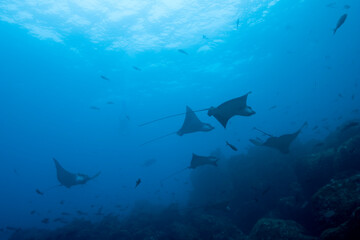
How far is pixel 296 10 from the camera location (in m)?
23.5

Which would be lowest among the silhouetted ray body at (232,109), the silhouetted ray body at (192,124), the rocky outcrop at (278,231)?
the rocky outcrop at (278,231)

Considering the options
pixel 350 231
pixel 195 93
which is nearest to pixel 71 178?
pixel 350 231

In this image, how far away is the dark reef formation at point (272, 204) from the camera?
5.20 meters

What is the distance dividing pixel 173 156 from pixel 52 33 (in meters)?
123

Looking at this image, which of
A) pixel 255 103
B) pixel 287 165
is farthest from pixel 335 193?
pixel 255 103

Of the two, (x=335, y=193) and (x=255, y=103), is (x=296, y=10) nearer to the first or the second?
(x=335, y=193)

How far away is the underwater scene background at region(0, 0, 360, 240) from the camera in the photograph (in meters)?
8.09

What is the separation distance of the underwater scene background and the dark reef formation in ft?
0.16

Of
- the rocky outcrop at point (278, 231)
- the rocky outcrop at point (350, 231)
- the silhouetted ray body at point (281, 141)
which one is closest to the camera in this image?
the rocky outcrop at point (350, 231)

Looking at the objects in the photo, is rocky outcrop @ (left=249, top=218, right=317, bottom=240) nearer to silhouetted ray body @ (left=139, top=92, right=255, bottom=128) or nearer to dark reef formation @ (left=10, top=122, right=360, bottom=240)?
dark reef formation @ (left=10, top=122, right=360, bottom=240)

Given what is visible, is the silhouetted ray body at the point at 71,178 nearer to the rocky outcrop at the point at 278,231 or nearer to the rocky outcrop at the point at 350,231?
the rocky outcrop at the point at 278,231

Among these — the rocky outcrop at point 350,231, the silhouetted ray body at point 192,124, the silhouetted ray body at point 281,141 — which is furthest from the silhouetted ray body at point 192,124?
the rocky outcrop at point 350,231

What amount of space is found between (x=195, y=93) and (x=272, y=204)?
105 feet

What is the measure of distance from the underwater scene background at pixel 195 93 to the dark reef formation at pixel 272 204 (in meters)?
0.05
